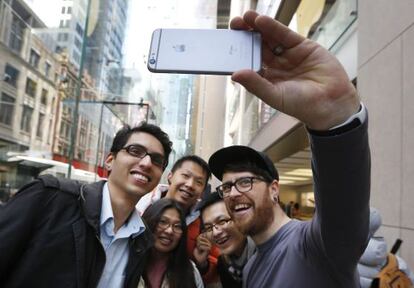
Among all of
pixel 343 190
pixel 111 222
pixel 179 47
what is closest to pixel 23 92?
pixel 111 222

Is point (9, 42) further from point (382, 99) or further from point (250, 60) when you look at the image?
point (250, 60)

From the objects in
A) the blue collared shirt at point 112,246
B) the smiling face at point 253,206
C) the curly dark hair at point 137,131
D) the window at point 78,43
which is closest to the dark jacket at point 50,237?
the blue collared shirt at point 112,246

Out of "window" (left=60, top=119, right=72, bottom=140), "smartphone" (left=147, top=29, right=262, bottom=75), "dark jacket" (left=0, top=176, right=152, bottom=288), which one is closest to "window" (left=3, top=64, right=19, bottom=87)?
"window" (left=60, top=119, right=72, bottom=140)

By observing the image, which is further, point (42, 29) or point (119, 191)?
point (42, 29)

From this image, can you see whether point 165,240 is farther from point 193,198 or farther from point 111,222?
point 193,198

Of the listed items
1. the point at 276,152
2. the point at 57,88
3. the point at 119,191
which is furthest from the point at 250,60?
the point at 57,88

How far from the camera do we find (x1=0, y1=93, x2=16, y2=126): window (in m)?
10.8

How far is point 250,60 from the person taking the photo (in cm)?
112

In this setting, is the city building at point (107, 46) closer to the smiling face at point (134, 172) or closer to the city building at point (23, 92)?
the city building at point (23, 92)

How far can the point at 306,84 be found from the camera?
1.04 metres

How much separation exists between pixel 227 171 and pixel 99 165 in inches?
516

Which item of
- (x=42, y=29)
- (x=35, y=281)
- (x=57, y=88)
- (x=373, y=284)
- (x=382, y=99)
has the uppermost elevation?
(x=42, y=29)

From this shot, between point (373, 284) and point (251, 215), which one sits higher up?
point (251, 215)

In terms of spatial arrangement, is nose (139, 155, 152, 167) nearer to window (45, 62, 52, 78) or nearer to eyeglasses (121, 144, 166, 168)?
eyeglasses (121, 144, 166, 168)
